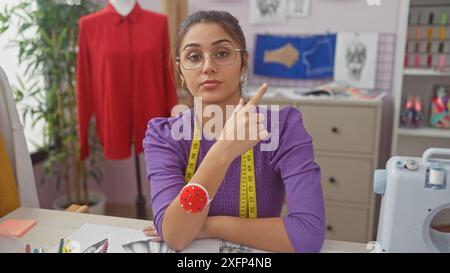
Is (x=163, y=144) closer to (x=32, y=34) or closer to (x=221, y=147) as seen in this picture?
(x=221, y=147)

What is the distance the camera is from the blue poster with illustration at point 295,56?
2773mm

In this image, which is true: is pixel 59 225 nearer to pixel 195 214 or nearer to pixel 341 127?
pixel 195 214

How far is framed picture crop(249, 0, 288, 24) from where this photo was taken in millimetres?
2789

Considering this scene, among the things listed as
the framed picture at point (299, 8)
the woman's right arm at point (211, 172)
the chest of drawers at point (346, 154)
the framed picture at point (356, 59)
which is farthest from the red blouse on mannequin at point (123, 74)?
the woman's right arm at point (211, 172)

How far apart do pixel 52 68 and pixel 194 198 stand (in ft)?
6.33

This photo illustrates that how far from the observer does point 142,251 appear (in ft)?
3.27

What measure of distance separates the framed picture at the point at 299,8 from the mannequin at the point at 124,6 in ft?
3.42

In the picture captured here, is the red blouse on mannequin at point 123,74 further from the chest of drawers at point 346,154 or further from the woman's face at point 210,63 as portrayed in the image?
the woman's face at point 210,63

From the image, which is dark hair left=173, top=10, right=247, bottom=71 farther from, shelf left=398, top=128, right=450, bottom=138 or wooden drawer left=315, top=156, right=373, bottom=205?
shelf left=398, top=128, right=450, bottom=138

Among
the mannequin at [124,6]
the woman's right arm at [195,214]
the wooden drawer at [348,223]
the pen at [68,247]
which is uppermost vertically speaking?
the mannequin at [124,6]

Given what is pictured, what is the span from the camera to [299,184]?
107 centimetres

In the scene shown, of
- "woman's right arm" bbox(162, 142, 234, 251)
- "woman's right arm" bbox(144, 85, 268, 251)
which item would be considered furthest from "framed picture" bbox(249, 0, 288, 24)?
"woman's right arm" bbox(162, 142, 234, 251)
